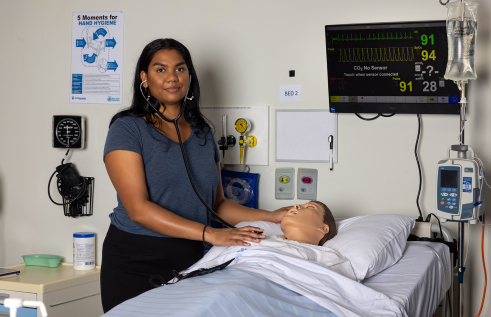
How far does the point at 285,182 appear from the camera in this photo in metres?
2.28

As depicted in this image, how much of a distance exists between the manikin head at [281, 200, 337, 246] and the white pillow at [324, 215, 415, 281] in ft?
0.15

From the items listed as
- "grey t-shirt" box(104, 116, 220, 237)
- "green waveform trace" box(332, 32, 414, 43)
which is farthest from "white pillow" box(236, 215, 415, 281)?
"green waveform trace" box(332, 32, 414, 43)

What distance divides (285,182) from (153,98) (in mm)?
816

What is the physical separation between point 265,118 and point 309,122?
22cm

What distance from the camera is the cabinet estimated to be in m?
2.13

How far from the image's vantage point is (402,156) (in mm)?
2131

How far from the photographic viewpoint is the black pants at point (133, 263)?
1622 mm

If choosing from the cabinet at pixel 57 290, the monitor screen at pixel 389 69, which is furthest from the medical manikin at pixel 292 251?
the cabinet at pixel 57 290

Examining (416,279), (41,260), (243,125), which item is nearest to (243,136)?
(243,125)

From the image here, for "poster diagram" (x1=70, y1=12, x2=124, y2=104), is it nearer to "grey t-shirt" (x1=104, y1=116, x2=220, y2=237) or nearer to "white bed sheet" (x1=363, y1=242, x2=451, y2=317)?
"grey t-shirt" (x1=104, y1=116, x2=220, y2=237)

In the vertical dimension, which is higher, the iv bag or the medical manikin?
the iv bag

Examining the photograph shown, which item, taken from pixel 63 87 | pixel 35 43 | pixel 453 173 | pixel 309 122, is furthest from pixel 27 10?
pixel 453 173

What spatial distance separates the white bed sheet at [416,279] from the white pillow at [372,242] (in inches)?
1.4

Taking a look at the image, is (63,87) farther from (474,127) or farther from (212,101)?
(474,127)
